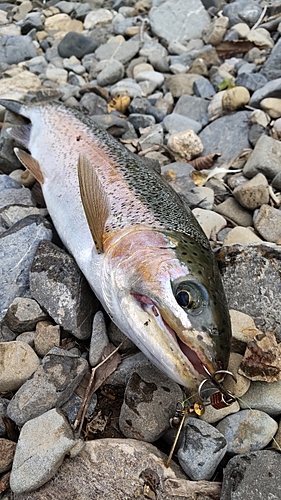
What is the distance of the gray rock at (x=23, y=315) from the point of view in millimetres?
2998

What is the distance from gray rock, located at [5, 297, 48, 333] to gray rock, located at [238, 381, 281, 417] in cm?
142

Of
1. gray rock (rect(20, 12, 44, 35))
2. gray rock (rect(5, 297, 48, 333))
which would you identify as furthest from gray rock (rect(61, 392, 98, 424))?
gray rock (rect(20, 12, 44, 35))

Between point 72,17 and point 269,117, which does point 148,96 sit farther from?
point 72,17

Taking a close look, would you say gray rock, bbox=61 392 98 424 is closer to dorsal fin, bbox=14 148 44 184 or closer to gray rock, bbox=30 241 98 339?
gray rock, bbox=30 241 98 339

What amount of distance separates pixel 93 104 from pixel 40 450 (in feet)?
15.2

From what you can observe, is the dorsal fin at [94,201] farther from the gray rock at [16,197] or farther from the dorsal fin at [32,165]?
the gray rock at [16,197]

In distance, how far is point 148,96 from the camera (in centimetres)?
621

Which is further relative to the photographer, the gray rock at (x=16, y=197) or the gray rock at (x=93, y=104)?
the gray rock at (x=93, y=104)

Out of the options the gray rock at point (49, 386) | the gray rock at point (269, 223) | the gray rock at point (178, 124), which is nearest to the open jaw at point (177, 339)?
the gray rock at point (49, 386)

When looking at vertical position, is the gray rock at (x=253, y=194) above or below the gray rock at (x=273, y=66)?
below

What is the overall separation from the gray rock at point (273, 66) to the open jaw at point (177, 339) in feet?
14.7

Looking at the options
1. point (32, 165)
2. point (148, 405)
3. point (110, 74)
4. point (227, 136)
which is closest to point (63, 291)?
point (148, 405)

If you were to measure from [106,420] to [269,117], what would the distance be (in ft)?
13.0

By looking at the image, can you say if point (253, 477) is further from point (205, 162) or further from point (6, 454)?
point (205, 162)
